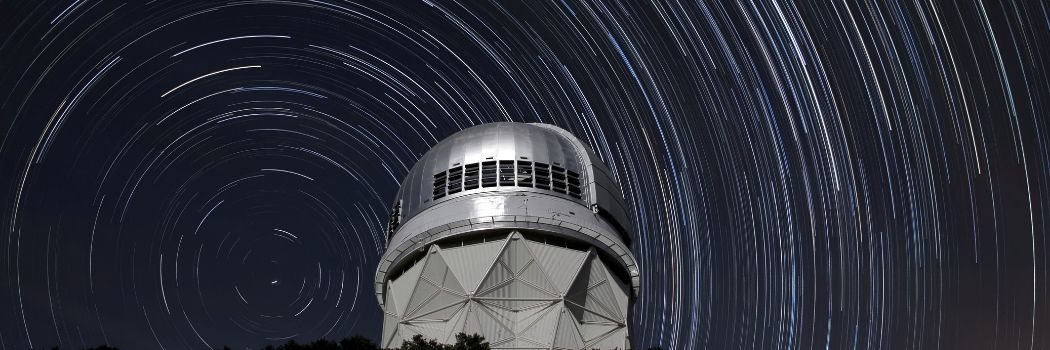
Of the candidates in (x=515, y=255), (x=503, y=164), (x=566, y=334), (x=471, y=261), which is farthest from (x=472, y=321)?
(x=503, y=164)

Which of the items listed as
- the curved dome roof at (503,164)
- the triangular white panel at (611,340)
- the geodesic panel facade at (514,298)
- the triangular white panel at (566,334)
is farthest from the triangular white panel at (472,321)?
the curved dome roof at (503,164)

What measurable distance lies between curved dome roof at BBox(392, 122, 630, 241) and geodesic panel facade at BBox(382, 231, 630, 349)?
2.32 meters

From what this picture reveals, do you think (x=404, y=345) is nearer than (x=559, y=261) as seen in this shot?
Yes

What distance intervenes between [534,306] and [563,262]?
6.70 feet

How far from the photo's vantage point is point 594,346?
33812 mm

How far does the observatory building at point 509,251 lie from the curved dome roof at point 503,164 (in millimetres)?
50

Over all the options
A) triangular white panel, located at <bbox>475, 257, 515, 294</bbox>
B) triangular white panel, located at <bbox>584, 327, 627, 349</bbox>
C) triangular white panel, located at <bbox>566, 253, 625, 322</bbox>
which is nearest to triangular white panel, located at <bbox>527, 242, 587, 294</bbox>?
triangular white panel, located at <bbox>566, 253, 625, 322</bbox>

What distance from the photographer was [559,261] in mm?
34875

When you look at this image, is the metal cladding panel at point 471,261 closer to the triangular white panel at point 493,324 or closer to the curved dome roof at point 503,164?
the triangular white panel at point 493,324

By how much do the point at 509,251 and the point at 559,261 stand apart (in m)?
1.73

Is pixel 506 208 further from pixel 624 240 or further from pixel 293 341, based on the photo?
pixel 293 341

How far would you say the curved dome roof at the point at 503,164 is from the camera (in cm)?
3688

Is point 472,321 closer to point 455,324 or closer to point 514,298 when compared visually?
point 455,324

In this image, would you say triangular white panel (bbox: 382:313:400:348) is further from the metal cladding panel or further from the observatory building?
the metal cladding panel
